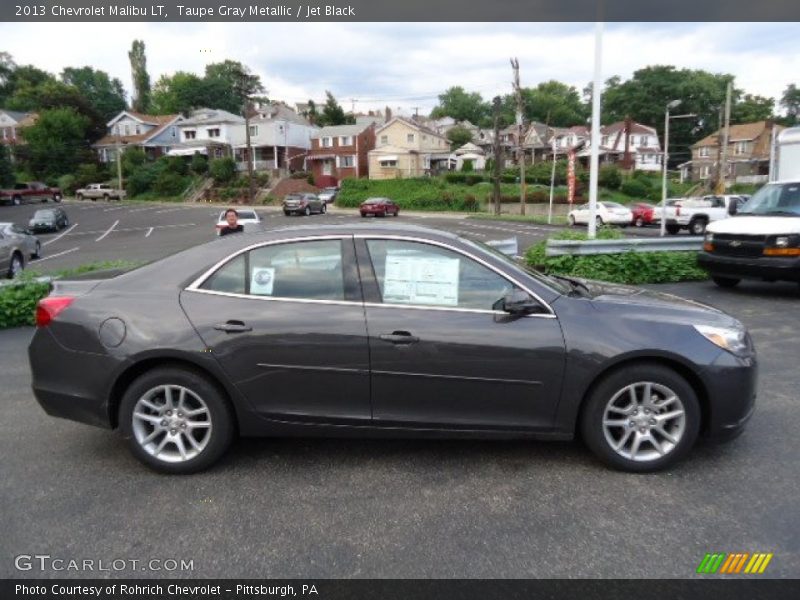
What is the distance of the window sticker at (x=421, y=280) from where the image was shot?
3.67m

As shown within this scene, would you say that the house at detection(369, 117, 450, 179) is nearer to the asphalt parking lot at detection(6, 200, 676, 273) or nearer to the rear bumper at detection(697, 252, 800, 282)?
the asphalt parking lot at detection(6, 200, 676, 273)

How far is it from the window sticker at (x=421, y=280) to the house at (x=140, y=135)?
7098cm

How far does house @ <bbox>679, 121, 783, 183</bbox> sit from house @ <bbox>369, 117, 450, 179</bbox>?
33224 mm

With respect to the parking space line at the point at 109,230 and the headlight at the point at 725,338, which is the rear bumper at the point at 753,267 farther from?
the parking space line at the point at 109,230

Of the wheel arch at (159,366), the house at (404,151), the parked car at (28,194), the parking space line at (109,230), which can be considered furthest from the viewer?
the house at (404,151)

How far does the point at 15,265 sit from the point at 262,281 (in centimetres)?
1403

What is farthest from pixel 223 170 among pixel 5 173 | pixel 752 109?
pixel 752 109

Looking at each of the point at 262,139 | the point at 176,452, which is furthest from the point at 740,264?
the point at 262,139

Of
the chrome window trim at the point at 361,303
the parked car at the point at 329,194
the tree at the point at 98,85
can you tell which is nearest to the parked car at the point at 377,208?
the parked car at the point at 329,194

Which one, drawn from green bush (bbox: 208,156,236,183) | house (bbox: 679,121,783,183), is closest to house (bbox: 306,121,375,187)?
green bush (bbox: 208,156,236,183)

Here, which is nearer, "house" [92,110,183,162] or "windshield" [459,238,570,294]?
"windshield" [459,238,570,294]

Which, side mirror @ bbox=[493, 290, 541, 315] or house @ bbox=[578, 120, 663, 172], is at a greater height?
house @ bbox=[578, 120, 663, 172]

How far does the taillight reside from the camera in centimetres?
379

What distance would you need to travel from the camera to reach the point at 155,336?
3.62 metres
